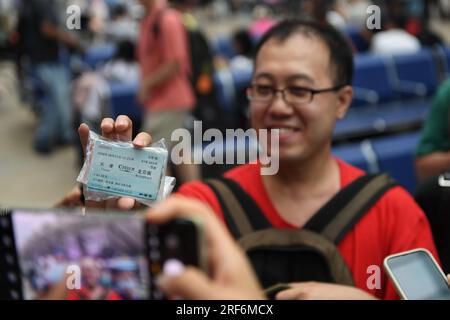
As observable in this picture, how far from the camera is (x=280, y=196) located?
4.36ft

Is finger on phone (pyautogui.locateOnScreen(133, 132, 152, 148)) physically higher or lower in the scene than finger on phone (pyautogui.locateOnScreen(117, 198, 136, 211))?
higher

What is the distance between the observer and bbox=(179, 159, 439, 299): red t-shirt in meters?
1.17

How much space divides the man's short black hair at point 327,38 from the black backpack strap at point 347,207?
275mm

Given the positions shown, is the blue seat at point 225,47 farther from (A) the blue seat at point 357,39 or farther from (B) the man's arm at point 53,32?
(B) the man's arm at point 53,32

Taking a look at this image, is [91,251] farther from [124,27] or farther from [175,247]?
[124,27]

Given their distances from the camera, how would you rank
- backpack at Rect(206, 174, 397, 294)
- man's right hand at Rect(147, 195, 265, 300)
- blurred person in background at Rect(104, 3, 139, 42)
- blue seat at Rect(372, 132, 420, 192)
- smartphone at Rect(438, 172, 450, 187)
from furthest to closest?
blurred person in background at Rect(104, 3, 139, 42) → blue seat at Rect(372, 132, 420, 192) → smartphone at Rect(438, 172, 450, 187) → backpack at Rect(206, 174, 397, 294) → man's right hand at Rect(147, 195, 265, 300)

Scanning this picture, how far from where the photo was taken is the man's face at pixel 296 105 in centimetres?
133

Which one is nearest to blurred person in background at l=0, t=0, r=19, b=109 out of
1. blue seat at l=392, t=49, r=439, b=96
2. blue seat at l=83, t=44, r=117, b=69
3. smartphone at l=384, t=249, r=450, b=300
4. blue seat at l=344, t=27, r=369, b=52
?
blue seat at l=83, t=44, r=117, b=69

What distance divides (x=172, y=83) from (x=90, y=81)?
1409 millimetres

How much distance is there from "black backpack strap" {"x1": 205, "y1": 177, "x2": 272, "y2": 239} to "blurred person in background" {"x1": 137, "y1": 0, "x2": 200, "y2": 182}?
1.88 m

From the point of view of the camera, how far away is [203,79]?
4.26m

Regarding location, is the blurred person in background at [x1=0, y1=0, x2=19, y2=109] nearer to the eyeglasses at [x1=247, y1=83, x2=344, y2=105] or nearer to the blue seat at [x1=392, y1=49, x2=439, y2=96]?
the blue seat at [x1=392, y1=49, x2=439, y2=96]

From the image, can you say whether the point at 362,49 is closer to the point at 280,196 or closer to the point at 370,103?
the point at 370,103
